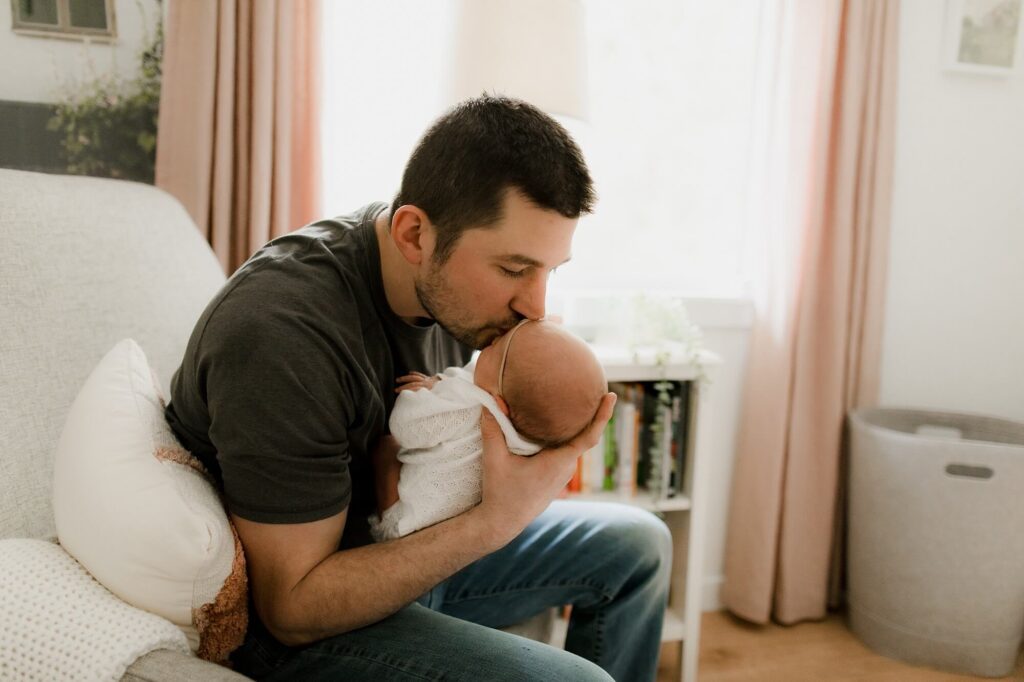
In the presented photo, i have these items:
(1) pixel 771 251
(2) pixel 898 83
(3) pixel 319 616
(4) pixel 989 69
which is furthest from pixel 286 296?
(4) pixel 989 69

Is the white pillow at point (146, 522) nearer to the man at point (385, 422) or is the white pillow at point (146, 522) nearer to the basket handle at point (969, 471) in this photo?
the man at point (385, 422)

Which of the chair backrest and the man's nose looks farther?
the man's nose

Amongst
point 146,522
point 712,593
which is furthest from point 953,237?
point 146,522

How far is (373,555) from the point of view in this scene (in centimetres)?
95

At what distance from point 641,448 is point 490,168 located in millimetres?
1142

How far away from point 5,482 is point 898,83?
254 centimetres

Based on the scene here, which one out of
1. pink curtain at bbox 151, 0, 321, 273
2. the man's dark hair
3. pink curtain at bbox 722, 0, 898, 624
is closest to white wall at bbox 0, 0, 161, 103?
pink curtain at bbox 151, 0, 321, 273

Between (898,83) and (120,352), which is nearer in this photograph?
(120,352)

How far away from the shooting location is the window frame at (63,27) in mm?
1595

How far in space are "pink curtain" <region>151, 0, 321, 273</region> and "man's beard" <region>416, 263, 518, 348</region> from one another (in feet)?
2.63

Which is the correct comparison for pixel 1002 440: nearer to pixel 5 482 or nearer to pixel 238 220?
pixel 238 220

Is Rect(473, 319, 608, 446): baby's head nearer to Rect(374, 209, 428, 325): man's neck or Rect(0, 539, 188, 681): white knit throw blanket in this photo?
Rect(374, 209, 428, 325): man's neck

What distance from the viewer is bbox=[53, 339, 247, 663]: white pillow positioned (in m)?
0.79

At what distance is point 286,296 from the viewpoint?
92cm
